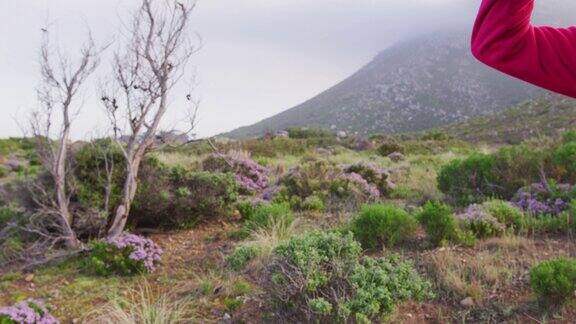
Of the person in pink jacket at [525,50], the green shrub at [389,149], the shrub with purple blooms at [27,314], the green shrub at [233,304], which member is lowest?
the green shrub at [389,149]

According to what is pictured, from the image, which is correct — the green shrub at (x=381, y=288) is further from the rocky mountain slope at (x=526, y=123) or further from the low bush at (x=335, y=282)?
the rocky mountain slope at (x=526, y=123)

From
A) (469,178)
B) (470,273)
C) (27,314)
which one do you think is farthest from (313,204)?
(27,314)

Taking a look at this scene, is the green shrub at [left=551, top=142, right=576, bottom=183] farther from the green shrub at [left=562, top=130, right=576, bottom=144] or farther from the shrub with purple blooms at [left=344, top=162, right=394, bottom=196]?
the shrub with purple blooms at [left=344, top=162, right=394, bottom=196]

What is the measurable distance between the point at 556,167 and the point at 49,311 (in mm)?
7340

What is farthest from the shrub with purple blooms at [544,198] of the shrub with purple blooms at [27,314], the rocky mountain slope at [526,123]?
the rocky mountain slope at [526,123]

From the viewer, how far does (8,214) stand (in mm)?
8336

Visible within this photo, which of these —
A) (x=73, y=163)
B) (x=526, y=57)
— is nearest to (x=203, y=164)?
(x=73, y=163)

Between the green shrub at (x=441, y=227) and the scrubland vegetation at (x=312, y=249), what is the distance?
0.05 ft

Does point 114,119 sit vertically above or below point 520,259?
above

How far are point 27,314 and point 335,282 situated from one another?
2536 millimetres

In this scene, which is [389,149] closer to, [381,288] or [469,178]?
[469,178]

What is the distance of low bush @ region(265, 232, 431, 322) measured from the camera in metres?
4.48

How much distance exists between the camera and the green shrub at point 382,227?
6.46 meters

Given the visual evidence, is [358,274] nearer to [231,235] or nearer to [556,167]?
[231,235]
